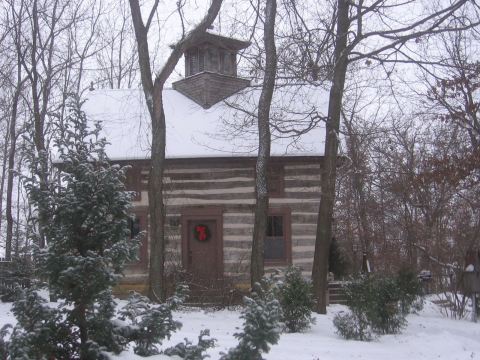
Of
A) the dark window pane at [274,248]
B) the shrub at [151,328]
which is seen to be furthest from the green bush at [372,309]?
the dark window pane at [274,248]

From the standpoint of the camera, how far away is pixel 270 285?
20.9ft

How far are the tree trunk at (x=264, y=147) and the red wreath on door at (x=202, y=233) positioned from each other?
283 centimetres

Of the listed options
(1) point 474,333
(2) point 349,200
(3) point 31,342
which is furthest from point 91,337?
(2) point 349,200

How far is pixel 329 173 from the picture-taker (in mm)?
14328

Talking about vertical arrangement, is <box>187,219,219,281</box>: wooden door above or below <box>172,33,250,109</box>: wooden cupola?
below

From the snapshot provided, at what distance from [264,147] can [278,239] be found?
11.9 feet

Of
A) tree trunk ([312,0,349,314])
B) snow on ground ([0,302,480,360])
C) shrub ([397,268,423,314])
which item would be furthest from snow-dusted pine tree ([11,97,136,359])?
tree trunk ([312,0,349,314])

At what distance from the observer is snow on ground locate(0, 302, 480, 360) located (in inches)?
352

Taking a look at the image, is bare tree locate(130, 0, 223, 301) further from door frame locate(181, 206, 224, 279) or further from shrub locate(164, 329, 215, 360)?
shrub locate(164, 329, 215, 360)

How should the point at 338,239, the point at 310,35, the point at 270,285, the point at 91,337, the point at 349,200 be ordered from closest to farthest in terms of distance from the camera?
the point at 91,337 < the point at 270,285 < the point at 310,35 < the point at 349,200 < the point at 338,239

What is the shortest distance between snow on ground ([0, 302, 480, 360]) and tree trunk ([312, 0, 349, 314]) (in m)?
0.92

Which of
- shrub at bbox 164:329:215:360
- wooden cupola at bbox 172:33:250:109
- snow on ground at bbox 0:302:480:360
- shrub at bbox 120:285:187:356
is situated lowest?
snow on ground at bbox 0:302:480:360

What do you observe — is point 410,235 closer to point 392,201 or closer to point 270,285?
point 392,201

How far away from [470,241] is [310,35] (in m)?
6.44
